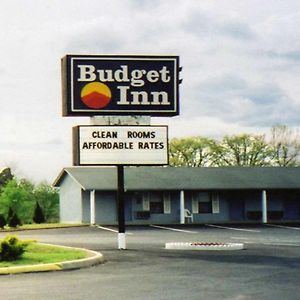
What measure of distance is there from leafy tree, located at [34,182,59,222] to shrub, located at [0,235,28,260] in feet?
173

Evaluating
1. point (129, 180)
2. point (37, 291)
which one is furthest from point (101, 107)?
point (129, 180)

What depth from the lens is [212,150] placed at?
272 feet

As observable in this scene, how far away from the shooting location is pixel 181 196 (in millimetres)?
45688

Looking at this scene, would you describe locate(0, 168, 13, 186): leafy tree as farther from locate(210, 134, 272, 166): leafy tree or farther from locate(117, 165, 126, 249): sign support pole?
locate(117, 165, 126, 249): sign support pole

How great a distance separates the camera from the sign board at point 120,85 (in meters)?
23.4

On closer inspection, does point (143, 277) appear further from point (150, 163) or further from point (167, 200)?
point (167, 200)

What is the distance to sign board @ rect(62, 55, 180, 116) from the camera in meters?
23.4

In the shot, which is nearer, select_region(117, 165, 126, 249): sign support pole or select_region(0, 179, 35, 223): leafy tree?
select_region(117, 165, 126, 249): sign support pole

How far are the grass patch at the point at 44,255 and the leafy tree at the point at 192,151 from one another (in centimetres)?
6141

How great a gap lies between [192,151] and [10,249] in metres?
66.2

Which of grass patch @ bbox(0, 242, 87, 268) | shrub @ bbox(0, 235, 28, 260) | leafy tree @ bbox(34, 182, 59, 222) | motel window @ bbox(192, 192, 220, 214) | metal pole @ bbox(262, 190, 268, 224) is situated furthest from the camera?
leafy tree @ bbox(34, 182, 59, 222)

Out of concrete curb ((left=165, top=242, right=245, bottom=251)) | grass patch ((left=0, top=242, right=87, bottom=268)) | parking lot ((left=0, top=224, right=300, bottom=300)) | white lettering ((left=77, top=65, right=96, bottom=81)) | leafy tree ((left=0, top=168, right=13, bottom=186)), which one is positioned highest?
white lettering ((left=77, top=65, right=96, bottom=81))

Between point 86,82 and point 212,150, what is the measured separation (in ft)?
198

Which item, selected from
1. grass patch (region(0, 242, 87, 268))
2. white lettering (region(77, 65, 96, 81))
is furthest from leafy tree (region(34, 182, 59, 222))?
grass patch (region(0, 242, 87, 268))
